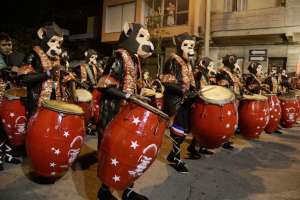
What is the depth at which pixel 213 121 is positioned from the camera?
4.49 m

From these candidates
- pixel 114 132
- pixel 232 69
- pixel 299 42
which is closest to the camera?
pixel 114 132

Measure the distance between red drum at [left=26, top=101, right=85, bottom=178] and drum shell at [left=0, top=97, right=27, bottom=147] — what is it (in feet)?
3.13

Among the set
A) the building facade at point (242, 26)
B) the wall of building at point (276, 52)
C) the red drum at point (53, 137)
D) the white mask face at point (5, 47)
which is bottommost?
the red drum at point (53, 137)

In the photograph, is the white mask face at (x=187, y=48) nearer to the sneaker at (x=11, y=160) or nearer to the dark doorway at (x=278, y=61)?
the sneaker at (x=11, y=160)

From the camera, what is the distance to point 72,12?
26.1 meters

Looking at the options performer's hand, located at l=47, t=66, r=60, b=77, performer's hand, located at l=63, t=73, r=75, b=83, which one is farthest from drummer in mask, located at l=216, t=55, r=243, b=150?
performer's hand, located at l=47, t=66, r=60, b=77

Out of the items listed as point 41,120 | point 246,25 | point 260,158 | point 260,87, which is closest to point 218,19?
point 246,25

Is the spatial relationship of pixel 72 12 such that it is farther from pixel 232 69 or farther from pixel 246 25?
pixel 232 69

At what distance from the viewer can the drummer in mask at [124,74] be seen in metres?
3.21

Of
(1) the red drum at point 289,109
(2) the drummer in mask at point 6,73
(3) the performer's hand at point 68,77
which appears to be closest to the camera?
A: (3) the performer's hand at point 68,77

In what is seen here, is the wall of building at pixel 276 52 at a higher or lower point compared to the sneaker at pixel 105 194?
higher

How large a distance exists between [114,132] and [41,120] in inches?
40.2

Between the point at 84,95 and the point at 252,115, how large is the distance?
10.4 ft

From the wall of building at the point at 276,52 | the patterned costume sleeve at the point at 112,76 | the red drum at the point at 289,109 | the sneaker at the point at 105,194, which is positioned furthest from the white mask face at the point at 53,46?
the wall of building at the point at 276,52
